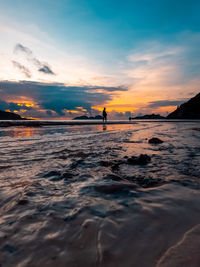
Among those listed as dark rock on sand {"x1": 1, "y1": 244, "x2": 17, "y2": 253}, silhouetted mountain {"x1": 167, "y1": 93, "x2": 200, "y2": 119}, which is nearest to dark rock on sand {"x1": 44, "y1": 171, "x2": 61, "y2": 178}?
dark rock on sand {"x1": 1, "y1": 244, "x2": 17, "y2": 253}

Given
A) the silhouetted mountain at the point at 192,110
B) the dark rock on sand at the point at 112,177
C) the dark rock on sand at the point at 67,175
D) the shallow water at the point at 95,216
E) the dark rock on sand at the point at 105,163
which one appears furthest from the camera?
the silhouetted mountain at the point at 192,110

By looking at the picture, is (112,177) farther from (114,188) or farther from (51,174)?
(51,174)

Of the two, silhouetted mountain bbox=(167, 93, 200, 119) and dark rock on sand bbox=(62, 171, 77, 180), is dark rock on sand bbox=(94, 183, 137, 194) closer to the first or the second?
dark rock on sand bbox=(62, 171, 77, 180)

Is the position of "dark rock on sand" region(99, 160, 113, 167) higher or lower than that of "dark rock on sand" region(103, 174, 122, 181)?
lower

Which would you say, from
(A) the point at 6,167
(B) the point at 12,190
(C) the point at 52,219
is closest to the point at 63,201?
(C) the point at 52,219

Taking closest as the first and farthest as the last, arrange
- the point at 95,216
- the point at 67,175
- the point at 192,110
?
the point at 95,216 → the point at 67,175 → the point at 192,110

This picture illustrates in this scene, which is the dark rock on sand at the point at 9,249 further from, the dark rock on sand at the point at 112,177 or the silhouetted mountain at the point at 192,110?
the silhouetted mountain at the point at 192,110

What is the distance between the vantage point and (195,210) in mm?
2094

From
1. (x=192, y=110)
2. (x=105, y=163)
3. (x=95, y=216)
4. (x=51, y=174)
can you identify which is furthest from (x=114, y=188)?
(x=192, y=110)

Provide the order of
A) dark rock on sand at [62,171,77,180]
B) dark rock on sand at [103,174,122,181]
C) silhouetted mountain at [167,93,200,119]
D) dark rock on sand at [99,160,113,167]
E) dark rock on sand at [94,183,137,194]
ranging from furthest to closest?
silhouetted mountain at [167,93,200,119] < dark rock on sand at [99,160,113,167] < dark rock on sand at [62,171,77,180] < dark rock on sand at [103,174,122,181] < dark rock on sand at [94,183,137,194]

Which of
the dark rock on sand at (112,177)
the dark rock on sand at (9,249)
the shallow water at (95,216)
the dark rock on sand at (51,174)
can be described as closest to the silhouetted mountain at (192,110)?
the dark rock on sand at (112,177)

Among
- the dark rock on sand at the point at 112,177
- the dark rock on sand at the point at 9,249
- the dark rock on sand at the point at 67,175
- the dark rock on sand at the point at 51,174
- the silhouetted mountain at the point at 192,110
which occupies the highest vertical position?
the silhouetted mountain at the point at 192,110

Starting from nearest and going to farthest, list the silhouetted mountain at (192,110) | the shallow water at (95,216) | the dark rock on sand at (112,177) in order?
1. the shallow water at (95,216)
2. the dark rock on sand at (112,177)
3. the silhouetted mountain at (192,110)

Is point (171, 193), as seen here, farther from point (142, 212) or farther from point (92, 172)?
point (92, 172)
